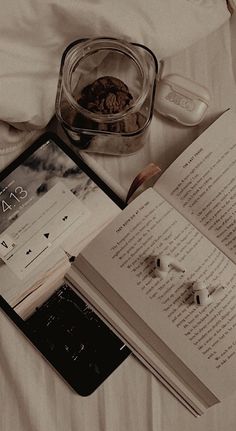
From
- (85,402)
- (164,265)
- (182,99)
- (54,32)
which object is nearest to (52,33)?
(54,32)

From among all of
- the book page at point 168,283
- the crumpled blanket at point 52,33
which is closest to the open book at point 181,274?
the book page at point 168,283

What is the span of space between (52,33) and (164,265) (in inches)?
10.9

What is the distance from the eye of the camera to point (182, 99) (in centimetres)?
70

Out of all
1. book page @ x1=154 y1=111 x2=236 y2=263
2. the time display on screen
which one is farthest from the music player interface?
book page @ x1=154 y1=111 x2=236 y2=263

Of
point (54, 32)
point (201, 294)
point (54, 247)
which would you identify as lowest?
point (201, 294)

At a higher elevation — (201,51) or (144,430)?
(201,51)

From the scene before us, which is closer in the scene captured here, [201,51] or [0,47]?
[0,47]

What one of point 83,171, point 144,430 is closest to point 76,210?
point 83,171

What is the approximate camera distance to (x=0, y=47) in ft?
2.01

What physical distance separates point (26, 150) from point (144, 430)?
350 mm

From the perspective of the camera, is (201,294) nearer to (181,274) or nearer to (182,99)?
(181,274)

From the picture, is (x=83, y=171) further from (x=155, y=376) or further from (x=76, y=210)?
(x=155, y=376)

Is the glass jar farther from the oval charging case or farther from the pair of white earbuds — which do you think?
the pair of white earbuds

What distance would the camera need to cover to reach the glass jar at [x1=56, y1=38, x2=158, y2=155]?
0.66 meters
